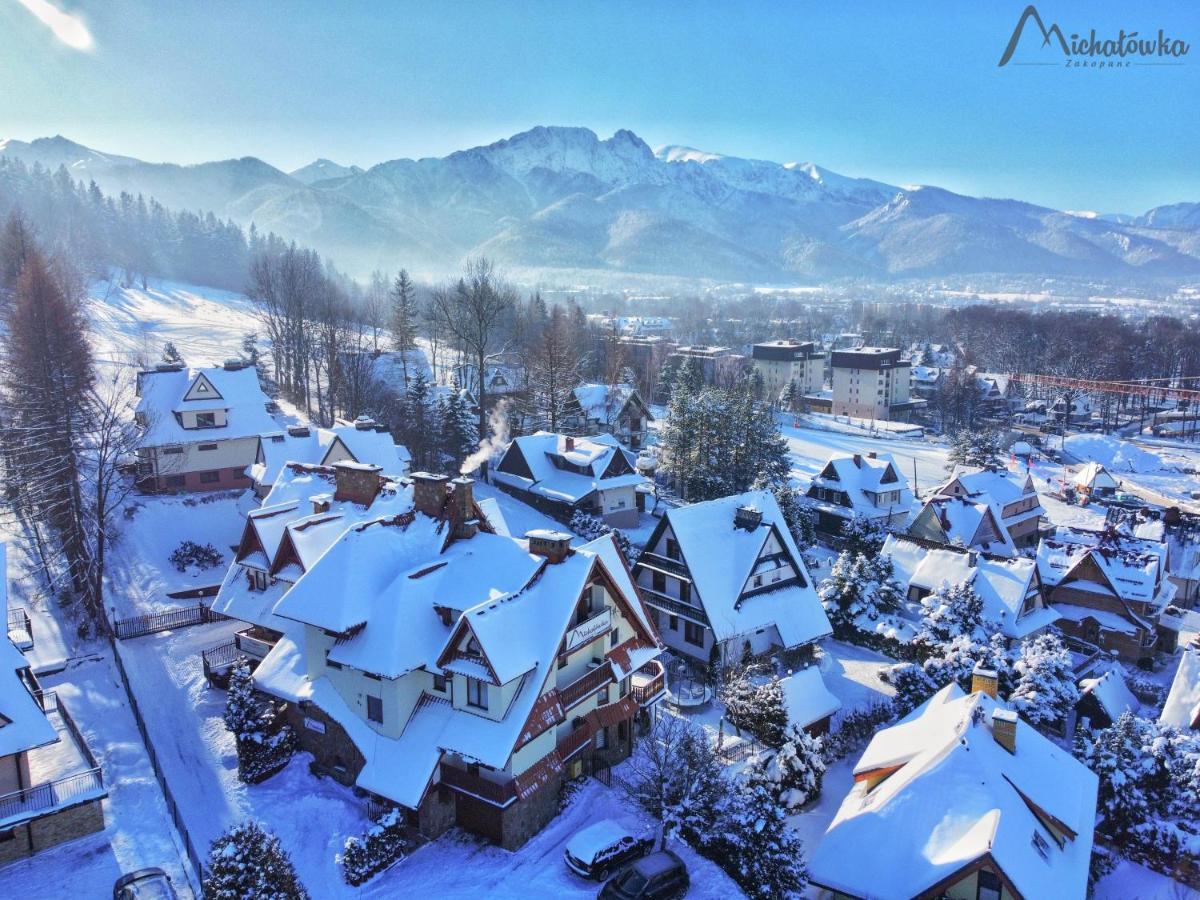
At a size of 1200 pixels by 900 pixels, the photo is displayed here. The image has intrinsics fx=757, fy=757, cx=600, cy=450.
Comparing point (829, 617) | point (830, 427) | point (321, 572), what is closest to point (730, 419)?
point (829, 617)

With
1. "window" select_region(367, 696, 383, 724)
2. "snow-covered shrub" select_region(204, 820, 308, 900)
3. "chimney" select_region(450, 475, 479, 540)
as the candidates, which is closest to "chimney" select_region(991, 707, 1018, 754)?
"chimney" select_region(450, 475, 479, 540)

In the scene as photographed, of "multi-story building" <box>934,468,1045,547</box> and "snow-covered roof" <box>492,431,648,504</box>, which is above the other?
"snow-covered roof" <box>492,431,648,504</box>

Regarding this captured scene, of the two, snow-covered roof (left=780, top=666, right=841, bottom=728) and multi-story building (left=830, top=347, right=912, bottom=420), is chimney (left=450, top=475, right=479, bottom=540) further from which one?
multi-story building (left=830, top=347, right=912, bottom=420)

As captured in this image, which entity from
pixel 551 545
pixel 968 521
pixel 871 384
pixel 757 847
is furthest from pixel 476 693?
pixel 871 384

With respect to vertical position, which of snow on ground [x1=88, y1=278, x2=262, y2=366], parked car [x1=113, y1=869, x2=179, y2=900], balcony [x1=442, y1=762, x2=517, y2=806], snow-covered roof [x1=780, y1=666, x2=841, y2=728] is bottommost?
snow-covered roof [x1=780, y1=666, x2=841, y2=728]

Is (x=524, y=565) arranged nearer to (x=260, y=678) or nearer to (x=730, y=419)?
(x=260, y=678)

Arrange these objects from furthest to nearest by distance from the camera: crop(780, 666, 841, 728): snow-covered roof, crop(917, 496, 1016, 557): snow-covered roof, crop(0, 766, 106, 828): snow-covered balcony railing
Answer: crop(917, 496, 1016, 557): snow-covered roof → crop(780, 666, 841, 728): snow-covered roof → crop(0, 766, 106, 828): snow-covered balcony railing
